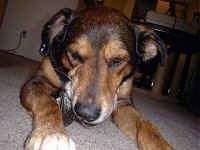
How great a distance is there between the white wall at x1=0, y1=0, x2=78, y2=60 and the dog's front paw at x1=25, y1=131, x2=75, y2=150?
12.4ft

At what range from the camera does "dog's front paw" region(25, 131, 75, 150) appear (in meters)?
1.15

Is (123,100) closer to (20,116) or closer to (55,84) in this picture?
(55,84)

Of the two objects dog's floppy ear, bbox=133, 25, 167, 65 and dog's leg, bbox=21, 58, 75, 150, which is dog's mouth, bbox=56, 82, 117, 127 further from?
dog's floppy ear, bbox=133, 25, 167, 65

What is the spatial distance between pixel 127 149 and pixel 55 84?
497mm

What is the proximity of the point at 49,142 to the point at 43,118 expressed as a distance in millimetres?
146

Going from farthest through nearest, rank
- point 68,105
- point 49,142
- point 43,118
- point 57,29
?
point 57,29 → point 68,105 → point 43,118 → point 49,142

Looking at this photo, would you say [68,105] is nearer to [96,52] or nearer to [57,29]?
[96,52]

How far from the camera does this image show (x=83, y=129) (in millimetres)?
1510

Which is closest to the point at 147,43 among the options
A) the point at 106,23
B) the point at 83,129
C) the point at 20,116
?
the point at 106,23

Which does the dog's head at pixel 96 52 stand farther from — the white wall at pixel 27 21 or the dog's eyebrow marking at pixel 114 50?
the white wall at pixel 27 21

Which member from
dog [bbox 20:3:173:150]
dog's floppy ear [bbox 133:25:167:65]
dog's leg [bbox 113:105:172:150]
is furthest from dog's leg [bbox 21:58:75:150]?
dog's floppy ear [bbox 133:25:167:65]

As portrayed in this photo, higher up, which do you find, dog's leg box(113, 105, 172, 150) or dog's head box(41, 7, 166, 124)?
dog's head box(41, 7, 166, 124)

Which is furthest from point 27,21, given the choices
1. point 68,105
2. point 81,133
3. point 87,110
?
point 87,110

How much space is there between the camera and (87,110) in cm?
127
